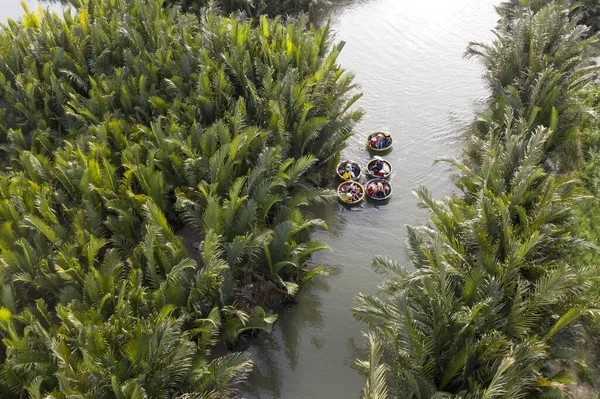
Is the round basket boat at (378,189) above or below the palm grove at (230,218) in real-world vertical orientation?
below

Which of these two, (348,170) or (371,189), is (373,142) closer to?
(348,170)

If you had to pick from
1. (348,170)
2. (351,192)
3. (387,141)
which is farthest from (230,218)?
(387,141)

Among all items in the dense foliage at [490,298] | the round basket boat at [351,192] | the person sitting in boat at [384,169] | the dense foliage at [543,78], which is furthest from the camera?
the person sitting in boat at [384,169]

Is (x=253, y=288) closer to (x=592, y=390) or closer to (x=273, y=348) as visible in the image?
(x=273, y=348)

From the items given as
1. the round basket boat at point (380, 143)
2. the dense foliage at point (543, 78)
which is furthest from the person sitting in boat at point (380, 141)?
the dense foliage at point (543, 78)

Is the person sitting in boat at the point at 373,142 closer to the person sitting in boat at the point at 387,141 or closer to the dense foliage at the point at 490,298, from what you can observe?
the person sitting in boat at the point at 387,141

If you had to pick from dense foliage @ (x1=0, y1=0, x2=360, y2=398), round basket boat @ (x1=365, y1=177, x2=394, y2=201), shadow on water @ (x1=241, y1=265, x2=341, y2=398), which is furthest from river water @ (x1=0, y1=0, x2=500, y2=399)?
dense foliage @ (x1=0, y1=0, x2=360, y2=398)

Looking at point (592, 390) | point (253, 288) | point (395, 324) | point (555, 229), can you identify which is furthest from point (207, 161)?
point (592, 390)
